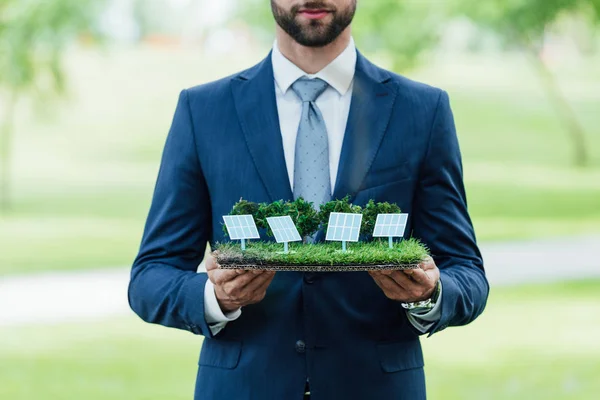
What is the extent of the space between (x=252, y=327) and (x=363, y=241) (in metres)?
0.35

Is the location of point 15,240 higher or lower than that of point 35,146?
lower

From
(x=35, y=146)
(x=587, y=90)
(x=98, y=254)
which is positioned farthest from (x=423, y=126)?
(x=587, y=90)

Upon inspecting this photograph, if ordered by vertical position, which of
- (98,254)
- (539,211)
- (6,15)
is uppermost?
(6,15)

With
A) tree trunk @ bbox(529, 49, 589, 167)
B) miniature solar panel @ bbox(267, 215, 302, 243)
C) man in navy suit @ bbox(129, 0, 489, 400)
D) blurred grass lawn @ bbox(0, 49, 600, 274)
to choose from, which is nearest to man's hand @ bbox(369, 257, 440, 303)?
man in navy suit @ bbox(129, 0, 489, 400)

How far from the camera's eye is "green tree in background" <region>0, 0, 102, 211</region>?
67.1ft

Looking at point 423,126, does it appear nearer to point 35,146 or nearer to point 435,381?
point 435,381

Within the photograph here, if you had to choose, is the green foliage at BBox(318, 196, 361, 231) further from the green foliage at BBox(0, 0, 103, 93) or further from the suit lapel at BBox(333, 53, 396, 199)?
the green foliage at BBox(0, 0, 103, 93)

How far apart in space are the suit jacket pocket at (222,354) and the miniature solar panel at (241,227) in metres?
0.34

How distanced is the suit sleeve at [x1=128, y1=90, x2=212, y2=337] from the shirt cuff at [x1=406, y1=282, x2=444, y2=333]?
0.51 meters

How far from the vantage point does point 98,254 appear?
19531mm

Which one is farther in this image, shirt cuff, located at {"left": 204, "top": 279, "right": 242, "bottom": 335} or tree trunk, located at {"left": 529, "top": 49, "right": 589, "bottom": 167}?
tree trunk, located at {"left": 529, "top": 49, "right": 589, "bottom": 167}

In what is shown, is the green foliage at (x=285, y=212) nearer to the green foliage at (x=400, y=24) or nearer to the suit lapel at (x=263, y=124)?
the suit lapel at (x=263, y=124)

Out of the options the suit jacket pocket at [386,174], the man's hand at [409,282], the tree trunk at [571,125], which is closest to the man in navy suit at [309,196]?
the suit jacket pocket at [386,174]

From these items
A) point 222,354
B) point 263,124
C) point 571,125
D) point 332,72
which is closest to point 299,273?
point 222,354
